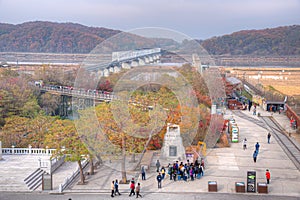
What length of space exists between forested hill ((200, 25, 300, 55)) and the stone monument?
11705 centimetres

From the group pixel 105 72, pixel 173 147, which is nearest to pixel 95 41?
pixel 105 72

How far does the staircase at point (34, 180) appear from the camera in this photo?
21.5 metres

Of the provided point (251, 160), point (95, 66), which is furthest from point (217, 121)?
point (95, 66)

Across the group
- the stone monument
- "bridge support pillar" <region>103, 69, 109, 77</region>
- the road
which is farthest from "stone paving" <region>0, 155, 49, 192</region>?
"bridge support pillar" <region>103, 69, 109, 77</region>

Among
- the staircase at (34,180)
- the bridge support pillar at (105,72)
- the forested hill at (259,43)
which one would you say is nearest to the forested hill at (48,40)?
the forested hill at (259,43)

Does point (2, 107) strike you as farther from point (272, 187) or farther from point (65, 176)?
point (272, 187)

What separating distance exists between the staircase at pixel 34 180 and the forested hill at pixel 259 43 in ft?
401

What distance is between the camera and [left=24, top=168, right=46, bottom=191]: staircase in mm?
21455

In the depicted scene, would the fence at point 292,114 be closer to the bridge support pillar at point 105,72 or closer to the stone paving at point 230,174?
the stone paving at point 230,174

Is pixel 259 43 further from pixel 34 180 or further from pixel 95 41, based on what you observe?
pixel 34 180

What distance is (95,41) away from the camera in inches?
5561

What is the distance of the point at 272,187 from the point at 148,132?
7.58 metres

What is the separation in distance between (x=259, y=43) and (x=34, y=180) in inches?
5102

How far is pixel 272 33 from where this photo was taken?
146250 mm
